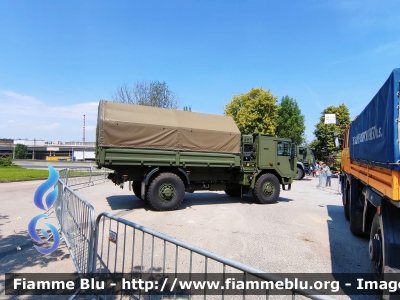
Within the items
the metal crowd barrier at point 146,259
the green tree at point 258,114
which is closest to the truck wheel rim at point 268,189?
the metal crowd barrier at point 146,259

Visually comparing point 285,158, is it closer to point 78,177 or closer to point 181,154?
point 181,154

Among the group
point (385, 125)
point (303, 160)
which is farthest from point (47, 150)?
point (385, 125)

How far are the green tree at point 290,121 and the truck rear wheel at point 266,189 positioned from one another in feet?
93.1

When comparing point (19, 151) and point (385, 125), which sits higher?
point (385, 125)

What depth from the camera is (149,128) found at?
861cm

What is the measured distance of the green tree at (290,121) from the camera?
128ft

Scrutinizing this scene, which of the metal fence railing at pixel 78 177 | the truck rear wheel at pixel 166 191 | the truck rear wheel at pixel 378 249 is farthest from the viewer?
the metal fence railing at pixel 78 177

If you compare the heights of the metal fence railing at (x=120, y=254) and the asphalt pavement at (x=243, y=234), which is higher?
the metal fence railing at (x=120, y=254)

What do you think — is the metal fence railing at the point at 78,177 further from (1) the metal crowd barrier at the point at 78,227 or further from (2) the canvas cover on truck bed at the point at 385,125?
(2) the canvas cover on truck bed at the point at 385,125

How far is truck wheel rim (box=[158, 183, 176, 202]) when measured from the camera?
28.3 feet

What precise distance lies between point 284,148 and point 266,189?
1.80m

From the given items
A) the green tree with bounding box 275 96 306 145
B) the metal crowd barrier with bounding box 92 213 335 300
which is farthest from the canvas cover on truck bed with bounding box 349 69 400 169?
the green tree with bounding box 275 96 306 145

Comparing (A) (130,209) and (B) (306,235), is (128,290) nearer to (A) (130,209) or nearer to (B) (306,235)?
(B) (306,235)

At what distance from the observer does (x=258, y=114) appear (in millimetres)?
33188
